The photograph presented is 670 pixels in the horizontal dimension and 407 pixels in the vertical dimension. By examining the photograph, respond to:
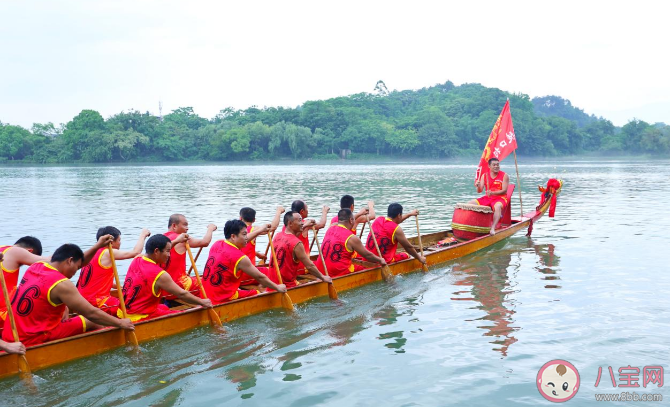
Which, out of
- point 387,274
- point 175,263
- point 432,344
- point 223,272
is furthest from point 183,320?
point 387,274

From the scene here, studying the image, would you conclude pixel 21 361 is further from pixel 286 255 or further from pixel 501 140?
pixel 501 140

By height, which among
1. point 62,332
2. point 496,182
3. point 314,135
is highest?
point 314,135

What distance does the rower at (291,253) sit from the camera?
9.30 meters

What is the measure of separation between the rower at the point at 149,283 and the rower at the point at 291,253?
2.12m

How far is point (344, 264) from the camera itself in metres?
10.3

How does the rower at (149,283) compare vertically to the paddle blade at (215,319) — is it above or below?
above

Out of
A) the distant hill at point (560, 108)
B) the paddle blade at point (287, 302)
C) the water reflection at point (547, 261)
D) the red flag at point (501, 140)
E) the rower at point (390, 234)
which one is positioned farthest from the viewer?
the distant hill at point (560, 108)

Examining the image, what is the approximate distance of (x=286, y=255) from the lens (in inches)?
372

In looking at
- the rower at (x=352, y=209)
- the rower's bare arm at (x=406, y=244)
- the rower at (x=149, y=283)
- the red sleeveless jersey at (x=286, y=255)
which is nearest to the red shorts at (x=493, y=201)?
the rower's bare arm at (x=406, y=244)

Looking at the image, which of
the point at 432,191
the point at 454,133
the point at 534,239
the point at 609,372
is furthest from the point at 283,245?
the point at 454,133

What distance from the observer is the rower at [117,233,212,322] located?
24.0ft

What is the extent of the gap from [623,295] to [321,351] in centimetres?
550

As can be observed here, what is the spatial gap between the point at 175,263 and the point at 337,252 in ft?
8.91

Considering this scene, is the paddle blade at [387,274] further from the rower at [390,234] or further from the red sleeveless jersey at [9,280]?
the red sleeveless jersey at [9,280]
